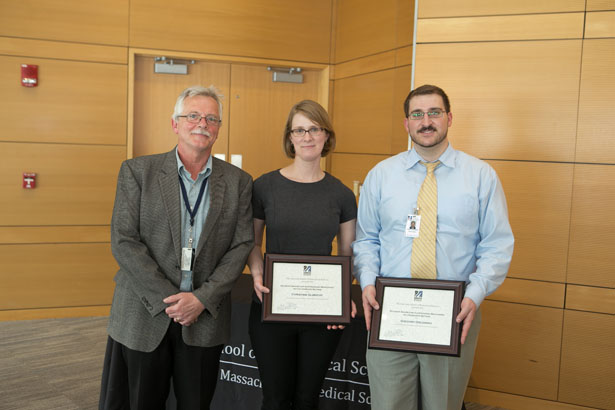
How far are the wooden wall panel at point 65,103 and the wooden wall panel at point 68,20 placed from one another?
0.81ft

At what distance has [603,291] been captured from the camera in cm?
323

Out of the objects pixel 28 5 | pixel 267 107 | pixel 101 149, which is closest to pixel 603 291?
pixel 267 107

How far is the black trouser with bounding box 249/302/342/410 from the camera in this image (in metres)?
2.16

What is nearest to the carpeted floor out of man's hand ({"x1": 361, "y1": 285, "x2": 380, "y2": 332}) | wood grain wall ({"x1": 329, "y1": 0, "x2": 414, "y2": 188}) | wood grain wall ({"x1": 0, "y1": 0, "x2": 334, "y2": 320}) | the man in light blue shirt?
wood grain wall ({"x1": 0, "y1": 0, "x2": 334, "y2": 320})

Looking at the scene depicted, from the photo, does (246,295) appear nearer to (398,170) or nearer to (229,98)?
(398,170)

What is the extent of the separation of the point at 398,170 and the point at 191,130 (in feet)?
2.88

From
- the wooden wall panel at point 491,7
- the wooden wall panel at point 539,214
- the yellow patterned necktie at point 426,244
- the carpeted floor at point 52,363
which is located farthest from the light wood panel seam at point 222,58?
the yellow patterned necktie at point 426,244

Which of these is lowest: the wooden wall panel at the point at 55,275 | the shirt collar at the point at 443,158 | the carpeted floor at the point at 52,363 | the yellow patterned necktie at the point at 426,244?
the carpeted floor at the point at 52,363

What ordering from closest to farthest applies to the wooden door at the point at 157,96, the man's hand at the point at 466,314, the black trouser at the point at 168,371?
the man's hand at the point at 466,314 < the black trouser at the point at 168,371 < the wooden door at the point at 157,96

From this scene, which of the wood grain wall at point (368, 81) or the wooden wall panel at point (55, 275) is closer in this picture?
the wood grain wall at point (368, 81)

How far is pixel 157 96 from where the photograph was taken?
5348mm

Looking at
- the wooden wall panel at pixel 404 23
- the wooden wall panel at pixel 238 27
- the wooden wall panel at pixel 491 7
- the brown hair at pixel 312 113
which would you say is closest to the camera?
the brown hair at pixel 312 113

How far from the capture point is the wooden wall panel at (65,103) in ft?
15.9

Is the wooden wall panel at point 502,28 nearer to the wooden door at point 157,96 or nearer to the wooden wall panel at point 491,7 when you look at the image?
the wooden wall panel at point 491,7
